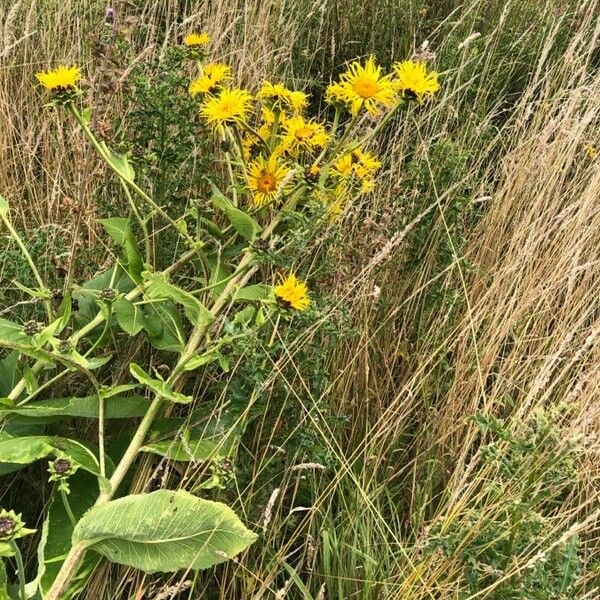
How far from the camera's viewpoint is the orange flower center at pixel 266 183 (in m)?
1.38

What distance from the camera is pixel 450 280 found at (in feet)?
5.59

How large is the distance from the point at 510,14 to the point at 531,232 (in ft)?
4.35

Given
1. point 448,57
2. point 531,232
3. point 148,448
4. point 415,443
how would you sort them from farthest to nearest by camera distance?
1. point 448,57
2. point 531,232
3. point 415,443
4. point 148,448

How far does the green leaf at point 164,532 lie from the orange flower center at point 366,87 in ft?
2.57

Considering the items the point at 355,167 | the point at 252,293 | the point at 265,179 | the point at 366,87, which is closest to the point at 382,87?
the point at 366,87

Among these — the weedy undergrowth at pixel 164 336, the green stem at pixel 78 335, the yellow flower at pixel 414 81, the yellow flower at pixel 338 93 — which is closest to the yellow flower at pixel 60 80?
the weedy undergrowth at pixel 164 336

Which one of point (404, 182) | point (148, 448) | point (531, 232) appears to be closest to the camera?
point (148, 448)

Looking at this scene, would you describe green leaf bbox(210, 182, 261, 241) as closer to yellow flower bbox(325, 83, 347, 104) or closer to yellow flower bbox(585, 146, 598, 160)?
yellow flower bbox(325, 83, 347, 104)

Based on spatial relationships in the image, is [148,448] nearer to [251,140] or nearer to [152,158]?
[152,158]

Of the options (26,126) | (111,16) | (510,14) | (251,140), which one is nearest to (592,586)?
(251,140)

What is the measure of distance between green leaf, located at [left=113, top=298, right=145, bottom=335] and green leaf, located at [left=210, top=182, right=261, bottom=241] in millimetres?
238

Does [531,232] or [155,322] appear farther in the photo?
[531,232]

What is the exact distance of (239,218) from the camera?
1.31 metres

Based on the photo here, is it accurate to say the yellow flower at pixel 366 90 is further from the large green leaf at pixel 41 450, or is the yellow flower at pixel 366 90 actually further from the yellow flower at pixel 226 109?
the large green leaf at pixel 41 450
